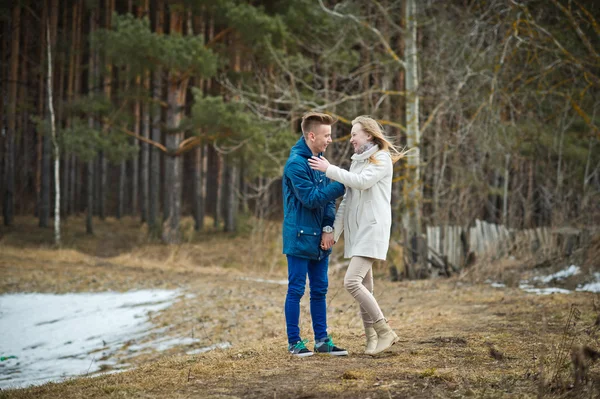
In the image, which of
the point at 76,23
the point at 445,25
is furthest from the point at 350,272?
the point at 76,23

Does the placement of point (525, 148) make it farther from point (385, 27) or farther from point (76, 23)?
point (76, 23)

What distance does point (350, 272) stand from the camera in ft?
14.8

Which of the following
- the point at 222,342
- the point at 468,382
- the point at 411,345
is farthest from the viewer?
the point at 222,342

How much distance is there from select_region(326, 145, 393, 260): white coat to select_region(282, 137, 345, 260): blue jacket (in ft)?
0.49

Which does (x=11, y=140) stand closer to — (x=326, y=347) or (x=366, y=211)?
(x=326, y=347)

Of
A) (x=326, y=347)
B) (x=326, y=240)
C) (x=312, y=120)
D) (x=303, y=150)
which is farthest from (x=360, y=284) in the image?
(x=312, y=120)

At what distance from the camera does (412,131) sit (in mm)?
13438

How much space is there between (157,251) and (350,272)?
1667cm

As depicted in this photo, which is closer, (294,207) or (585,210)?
(294,207)

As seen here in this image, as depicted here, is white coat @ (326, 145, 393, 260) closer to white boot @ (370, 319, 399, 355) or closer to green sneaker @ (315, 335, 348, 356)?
white boot @ (370, 319, 399, 355)

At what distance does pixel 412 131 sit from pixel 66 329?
819 cm

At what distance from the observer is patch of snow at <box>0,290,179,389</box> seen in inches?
275

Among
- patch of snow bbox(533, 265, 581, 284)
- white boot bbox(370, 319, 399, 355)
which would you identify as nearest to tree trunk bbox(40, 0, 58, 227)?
patch of snow bbox(533, 265, 581, 284)

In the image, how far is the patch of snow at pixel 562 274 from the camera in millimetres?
10891
